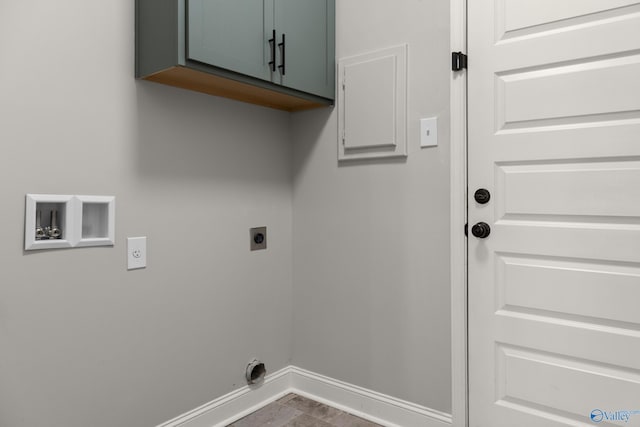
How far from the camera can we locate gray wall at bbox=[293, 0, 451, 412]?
71.0 inches

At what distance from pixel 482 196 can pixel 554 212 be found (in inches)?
10.0

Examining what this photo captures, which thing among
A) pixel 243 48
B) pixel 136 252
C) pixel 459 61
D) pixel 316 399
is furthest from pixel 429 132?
pixel 316 399

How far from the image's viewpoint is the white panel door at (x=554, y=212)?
139 centimetres

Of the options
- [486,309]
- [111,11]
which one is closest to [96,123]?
[111,11]

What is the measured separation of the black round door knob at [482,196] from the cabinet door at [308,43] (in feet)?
Answer: 2.88

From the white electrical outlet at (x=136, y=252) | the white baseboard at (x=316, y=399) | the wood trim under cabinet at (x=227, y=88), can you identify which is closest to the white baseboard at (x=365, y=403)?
the white baseboard at (x=316, y=399)

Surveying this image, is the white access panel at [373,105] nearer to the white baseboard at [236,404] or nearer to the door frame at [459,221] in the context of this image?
the door frame at [459,221]

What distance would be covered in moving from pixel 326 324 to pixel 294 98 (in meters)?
1.15

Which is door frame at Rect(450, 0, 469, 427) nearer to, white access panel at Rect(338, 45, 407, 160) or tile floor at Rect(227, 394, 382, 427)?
white access panel at Rect(338, 45, 407, 160)

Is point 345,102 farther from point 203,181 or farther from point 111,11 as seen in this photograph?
point 111,11

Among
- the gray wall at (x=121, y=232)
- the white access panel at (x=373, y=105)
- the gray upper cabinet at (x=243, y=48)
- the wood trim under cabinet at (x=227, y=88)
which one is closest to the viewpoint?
the gray wall at (x=121, y=232)

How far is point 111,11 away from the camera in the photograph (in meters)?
1.56

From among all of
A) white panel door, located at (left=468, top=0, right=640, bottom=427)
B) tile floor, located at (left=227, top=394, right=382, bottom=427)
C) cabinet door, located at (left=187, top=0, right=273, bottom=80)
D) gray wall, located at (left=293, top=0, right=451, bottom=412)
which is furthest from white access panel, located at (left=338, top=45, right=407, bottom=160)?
tile floor, located at (left=227, top=394, right=382, bottom=427)

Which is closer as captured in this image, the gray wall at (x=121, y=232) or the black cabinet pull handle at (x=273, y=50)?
the gray wall at (x=121, y=232)
